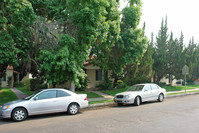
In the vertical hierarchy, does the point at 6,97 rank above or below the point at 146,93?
below

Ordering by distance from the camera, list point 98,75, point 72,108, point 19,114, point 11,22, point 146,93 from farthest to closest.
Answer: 1. point 98,75
2. point 146,93
3. point 11,22
4. point 72,108
5. point 19,114

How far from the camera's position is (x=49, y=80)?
10.5m

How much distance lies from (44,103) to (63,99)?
0.98 meters

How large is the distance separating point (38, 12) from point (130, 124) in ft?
37.8

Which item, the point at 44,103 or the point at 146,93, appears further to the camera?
the point at 146,93

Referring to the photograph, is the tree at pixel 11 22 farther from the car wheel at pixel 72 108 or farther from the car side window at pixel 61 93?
the car wheel at pixel 72 108

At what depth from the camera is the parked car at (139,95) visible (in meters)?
11.8

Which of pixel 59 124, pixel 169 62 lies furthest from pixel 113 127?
pixel 169 62

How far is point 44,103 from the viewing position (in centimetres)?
874

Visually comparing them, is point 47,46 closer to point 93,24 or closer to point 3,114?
point 93,24

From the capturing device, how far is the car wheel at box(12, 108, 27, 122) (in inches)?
319

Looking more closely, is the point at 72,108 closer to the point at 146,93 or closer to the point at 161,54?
the point at 146,93

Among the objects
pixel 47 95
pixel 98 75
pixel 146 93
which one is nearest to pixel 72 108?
pixel 47 95

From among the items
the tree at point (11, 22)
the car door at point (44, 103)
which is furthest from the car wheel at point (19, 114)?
the tree at point (11, 22)
